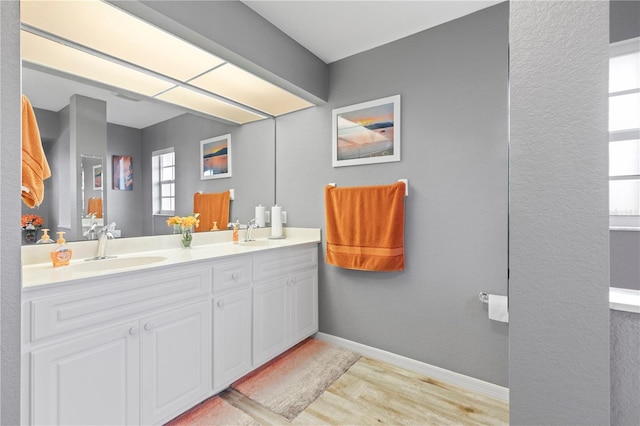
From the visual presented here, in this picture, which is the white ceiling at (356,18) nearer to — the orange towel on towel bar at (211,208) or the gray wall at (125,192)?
the gray wall at (125,192)

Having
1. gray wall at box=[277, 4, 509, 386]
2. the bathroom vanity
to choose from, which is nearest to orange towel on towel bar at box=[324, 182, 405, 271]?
gray wall at box=[277, 4, 509, 386]

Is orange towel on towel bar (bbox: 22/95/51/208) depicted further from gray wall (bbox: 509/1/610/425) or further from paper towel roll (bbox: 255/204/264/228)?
gray wall (bbox: 509/1/610/425)

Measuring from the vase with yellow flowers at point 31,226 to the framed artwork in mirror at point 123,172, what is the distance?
1.36 feet

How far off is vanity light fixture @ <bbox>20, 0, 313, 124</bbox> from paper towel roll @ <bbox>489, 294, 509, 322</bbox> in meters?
2.03

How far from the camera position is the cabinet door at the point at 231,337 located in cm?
162

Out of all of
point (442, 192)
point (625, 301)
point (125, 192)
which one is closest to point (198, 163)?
point (125, 192)

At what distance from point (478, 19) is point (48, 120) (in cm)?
248

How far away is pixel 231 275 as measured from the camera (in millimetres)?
1713

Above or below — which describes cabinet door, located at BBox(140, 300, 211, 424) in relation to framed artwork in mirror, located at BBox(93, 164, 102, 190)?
below

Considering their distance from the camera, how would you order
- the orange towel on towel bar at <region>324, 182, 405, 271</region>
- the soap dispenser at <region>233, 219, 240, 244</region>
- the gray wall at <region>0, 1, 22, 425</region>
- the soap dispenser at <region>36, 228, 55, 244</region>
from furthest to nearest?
the soap dispenser at <region>233, 219, 240, 244</region>
the orange towel on towel bar at <region>324, 182, 405, 271</region>
the soap dispenser at <region>36, 228, 55, 244</region>
the gray wall at <region>0, 1, 22, 425</region>

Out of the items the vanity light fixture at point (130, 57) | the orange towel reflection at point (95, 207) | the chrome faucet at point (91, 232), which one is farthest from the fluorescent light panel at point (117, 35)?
the chrome faucet at point (91, 232)

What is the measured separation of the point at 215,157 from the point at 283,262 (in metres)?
1.00

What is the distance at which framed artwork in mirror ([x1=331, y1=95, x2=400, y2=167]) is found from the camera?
2115 mm

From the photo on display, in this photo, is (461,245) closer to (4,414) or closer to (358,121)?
(358,121)
